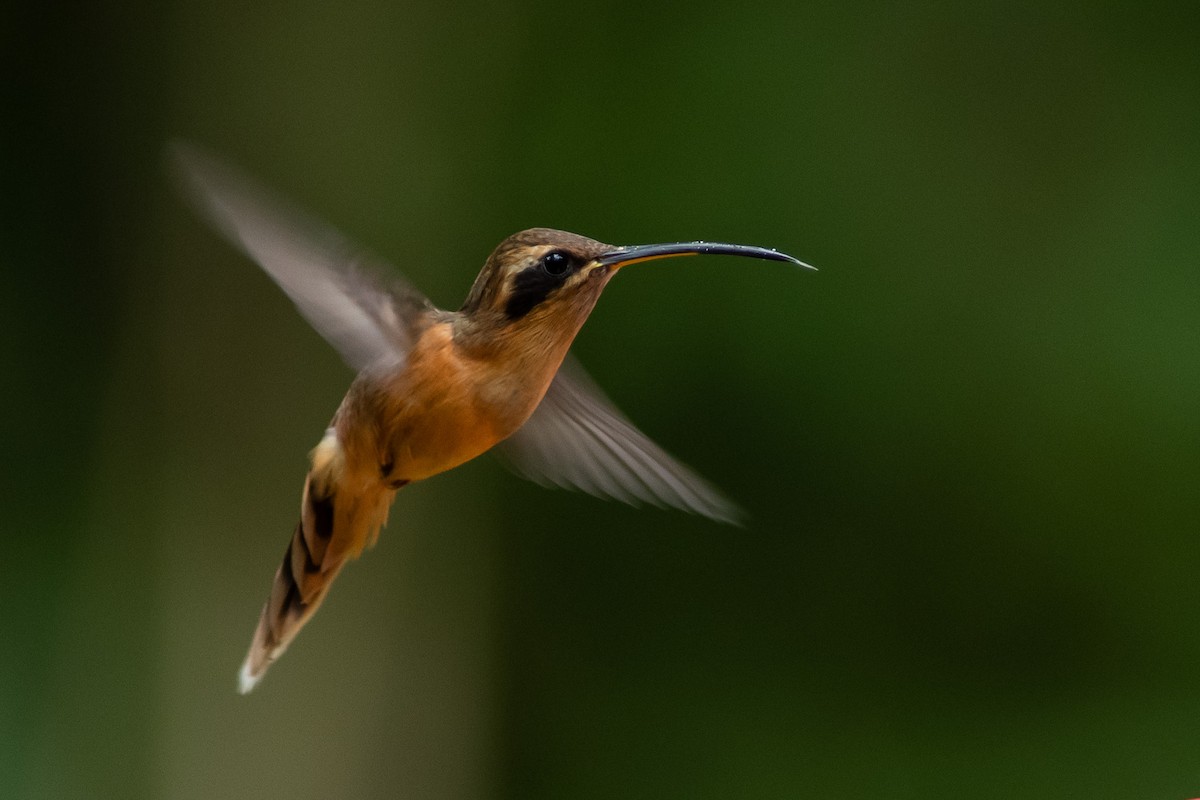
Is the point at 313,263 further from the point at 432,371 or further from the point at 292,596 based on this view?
the point at 292,596

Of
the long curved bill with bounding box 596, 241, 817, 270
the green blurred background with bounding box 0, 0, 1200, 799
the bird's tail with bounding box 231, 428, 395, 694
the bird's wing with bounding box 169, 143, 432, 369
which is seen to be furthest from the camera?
the green blurred background with bounding box 0, 0, 1200, 799

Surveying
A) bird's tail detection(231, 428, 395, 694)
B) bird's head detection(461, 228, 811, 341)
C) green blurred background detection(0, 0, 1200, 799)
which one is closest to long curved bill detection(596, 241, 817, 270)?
bird's head detection(461, 228, 811, 341)

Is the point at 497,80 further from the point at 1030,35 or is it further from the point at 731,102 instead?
the point at 1030,35

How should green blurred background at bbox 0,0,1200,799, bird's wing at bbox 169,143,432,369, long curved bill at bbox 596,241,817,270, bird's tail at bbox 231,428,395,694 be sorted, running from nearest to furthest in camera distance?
long curved bill at bbox 596,241,817,270 → bird's wing at bbox 169,143,432,369 → bird's tail at bbox 231,428,395,694 → green blurred background at bbox 0,0,1200,799

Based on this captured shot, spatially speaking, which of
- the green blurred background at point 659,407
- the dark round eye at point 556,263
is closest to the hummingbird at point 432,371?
the dark round eye at point 556,263

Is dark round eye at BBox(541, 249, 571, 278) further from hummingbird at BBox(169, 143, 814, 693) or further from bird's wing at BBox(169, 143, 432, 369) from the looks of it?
bird's wing at BBox(169, 143, 432, 369)

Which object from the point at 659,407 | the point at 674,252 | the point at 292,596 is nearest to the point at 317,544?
the point at 292,596
